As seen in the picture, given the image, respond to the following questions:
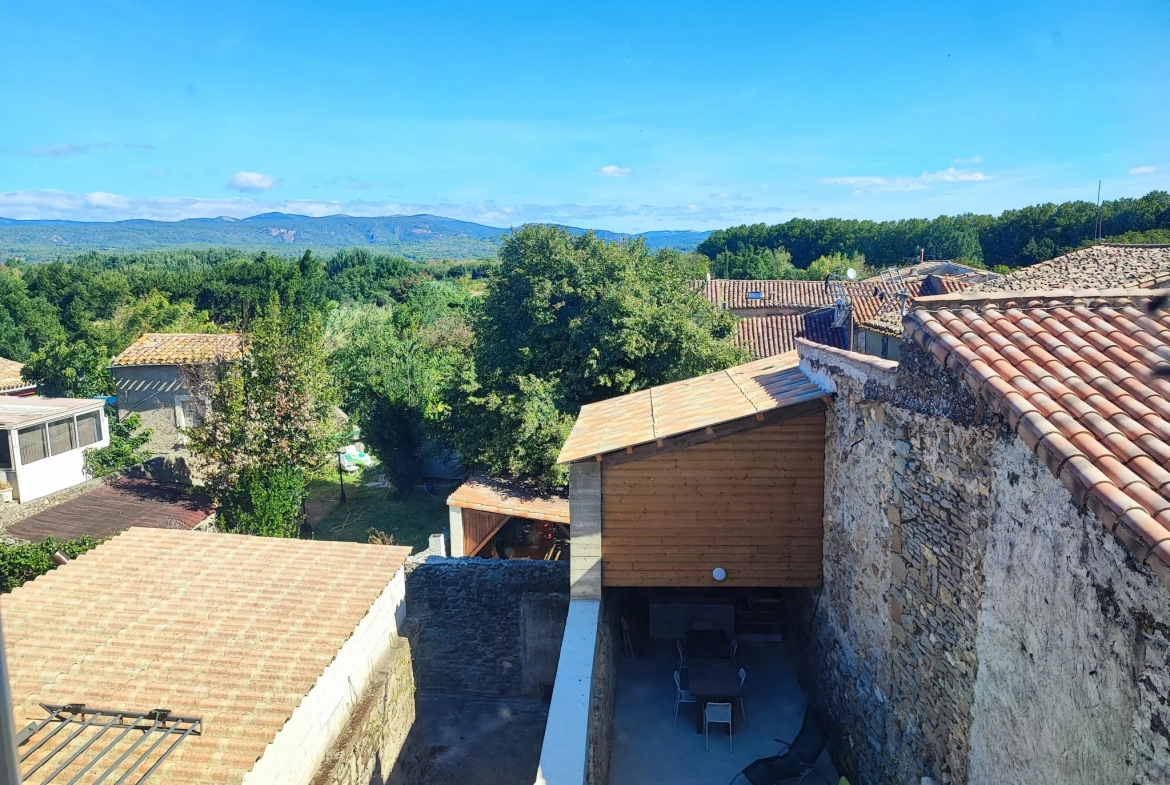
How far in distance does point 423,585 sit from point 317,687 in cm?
506

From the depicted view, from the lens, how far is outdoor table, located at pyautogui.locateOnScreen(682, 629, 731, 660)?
1062cm

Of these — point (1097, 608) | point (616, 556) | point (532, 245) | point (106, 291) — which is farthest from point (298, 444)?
point (106, 291)

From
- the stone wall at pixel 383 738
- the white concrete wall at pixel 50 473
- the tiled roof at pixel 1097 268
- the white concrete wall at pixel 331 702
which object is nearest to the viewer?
the white concrete wall at pixel 331 702

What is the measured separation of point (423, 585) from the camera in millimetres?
12570

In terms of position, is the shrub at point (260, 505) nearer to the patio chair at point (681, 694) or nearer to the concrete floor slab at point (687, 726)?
the concrete floor slab at point (687, 726)

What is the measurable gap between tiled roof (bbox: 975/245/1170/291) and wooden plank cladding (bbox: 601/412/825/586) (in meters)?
9.63

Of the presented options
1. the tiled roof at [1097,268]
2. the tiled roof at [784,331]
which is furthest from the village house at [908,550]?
the tiled roof at [784,331]

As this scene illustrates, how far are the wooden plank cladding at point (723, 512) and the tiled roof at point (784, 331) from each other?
20534mm

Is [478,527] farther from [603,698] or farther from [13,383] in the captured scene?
[13,383]

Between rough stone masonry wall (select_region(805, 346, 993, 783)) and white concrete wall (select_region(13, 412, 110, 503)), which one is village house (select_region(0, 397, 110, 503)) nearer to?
white concrete wall (select_region(13, 412, 110, 503))

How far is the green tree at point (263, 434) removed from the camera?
53.9ft

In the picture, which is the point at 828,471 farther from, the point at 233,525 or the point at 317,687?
the point at 233,525

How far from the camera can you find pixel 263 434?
17.0 meters

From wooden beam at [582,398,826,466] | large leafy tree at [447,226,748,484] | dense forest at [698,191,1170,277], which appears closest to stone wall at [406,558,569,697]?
wooden beam at [582,398,826,466]
